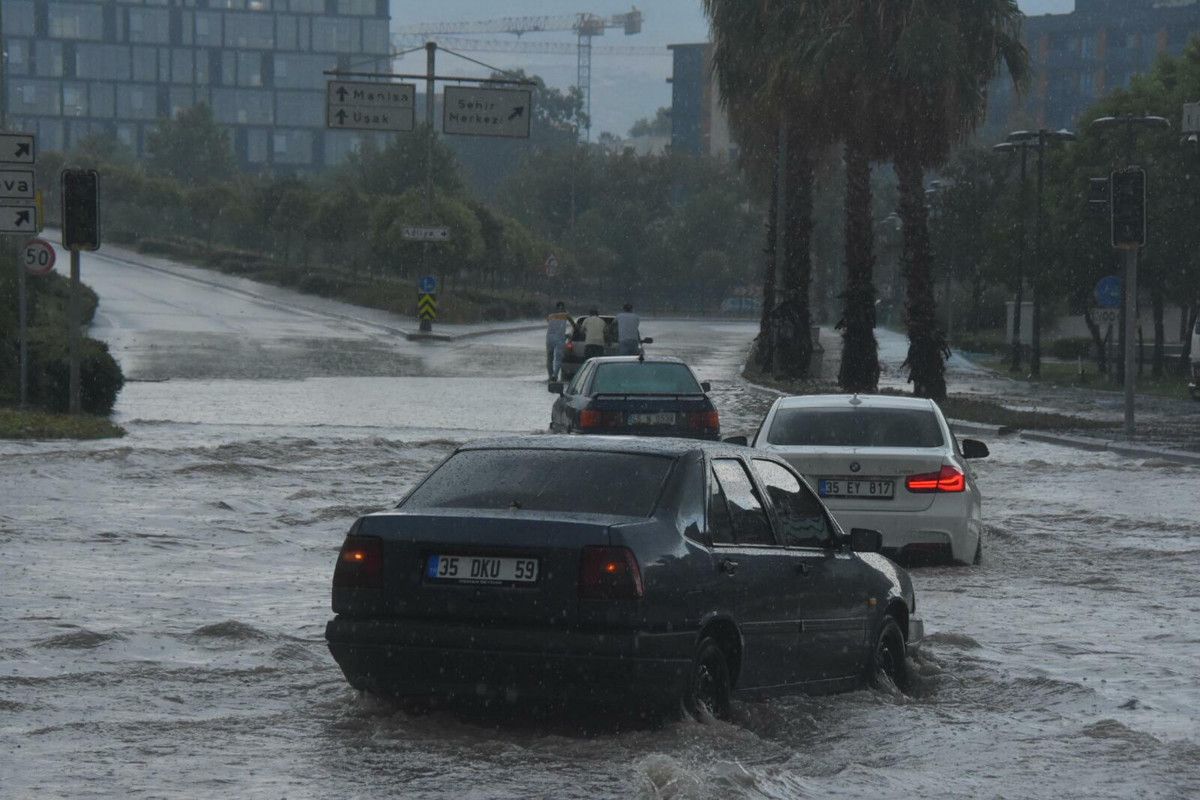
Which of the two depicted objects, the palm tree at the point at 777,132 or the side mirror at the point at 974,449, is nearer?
the side mirror at the point at 974,449

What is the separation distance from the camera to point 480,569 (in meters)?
8.23

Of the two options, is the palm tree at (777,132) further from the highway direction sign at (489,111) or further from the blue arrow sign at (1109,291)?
the highway direction sign at (489,111)

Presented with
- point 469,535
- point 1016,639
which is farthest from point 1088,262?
point 469,535

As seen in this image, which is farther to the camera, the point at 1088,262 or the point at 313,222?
the point at 313,222

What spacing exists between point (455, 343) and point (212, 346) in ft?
36.3

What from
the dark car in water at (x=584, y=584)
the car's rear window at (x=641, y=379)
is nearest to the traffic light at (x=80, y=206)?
the car's rear window at (x=641, y=379)

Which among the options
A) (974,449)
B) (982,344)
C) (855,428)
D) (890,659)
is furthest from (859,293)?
(982,344)

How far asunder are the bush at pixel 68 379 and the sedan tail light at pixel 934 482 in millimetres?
17465

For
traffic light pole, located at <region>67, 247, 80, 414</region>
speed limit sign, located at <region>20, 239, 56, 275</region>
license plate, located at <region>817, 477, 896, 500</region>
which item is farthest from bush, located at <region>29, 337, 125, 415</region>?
license plate, located at <region>817, 477, 896, 500</region>

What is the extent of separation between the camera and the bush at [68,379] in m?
29.5

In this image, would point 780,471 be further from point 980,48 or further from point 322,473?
point 980,48

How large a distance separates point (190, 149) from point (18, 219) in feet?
393

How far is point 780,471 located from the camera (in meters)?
9.77

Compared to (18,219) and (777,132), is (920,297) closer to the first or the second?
(777,132)
